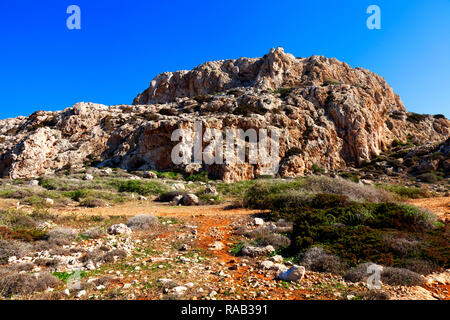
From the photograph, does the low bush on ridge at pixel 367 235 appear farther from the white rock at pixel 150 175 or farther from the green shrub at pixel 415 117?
the green shrub at pixel 415 117

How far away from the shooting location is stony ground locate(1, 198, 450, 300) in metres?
3.79

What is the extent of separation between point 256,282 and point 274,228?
11.2 feet

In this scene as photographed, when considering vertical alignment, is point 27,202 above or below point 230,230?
above

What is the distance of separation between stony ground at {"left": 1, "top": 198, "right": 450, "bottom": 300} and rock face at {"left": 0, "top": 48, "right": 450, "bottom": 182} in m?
17.4

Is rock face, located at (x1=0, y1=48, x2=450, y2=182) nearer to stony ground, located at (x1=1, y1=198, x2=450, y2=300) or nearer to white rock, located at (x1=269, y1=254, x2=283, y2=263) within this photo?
stony ground, located at (x1=1, y1=198, x2=450, y2=300)

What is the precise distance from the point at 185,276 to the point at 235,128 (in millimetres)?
25318

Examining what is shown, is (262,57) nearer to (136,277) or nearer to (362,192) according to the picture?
(362,192)

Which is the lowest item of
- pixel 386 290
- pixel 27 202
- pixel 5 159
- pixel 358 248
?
pixel 386 290

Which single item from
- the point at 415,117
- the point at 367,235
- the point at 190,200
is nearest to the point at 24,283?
the point at 367,235

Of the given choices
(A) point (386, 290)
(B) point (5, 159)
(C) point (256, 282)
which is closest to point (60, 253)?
(C) point (256, 282)

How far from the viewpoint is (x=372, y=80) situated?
51.4 m

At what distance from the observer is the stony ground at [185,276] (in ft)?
12.4

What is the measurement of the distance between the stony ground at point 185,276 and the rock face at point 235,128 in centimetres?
1736
